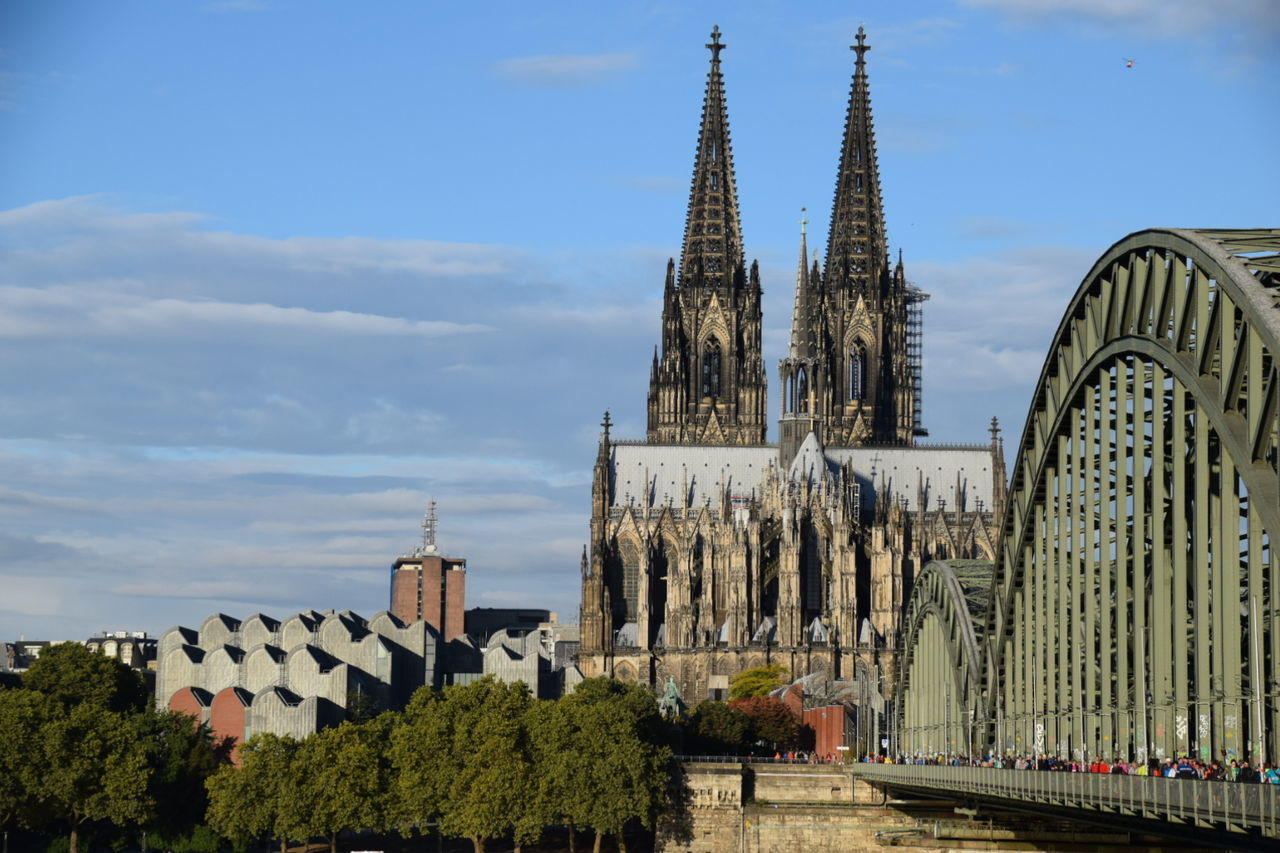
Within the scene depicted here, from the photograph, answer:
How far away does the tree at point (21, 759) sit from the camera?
103750mm

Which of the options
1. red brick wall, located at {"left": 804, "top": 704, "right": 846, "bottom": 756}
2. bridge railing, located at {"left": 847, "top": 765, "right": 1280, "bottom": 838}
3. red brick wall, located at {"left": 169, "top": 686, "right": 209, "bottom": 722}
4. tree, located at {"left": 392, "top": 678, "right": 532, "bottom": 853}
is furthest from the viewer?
red brick wall, located at {"left": 804, "top": 704, "right": 846, "bottom": 756}

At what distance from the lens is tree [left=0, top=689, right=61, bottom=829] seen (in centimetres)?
10375

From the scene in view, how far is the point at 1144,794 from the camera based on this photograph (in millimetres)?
45688

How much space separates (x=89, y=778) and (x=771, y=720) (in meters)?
46.0

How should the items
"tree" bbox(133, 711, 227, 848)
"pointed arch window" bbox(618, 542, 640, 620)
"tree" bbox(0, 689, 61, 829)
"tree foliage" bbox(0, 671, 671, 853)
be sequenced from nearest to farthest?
"tree foliage" bbox(0, 671, 671, 853) → "tree" bbox(0, 689, 61, 829) → "tree" bbox(133, 711, 227, 848) → "pointed arch window" bbox(618, 542, 640, 620)

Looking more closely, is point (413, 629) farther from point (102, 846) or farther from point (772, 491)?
point (102, 846)

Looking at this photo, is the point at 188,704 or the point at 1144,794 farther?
the point at 188,704

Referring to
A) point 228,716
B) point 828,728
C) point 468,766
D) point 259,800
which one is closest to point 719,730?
point 828,728

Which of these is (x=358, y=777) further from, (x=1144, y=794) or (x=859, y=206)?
(x=859, y=206)

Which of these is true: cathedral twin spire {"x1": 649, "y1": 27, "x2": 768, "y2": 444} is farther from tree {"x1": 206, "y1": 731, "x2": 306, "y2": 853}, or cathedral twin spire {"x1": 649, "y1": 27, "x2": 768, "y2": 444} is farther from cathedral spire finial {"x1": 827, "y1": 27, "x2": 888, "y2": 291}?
tree {"x1": 206, "y1": 731, "x2": 306, "y2": 853}

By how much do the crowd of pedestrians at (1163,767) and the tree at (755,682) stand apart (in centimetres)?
8335

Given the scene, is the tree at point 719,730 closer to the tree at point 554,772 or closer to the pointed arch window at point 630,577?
the tree at point 554,772

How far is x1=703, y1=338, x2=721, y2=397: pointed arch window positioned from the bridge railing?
111754mm

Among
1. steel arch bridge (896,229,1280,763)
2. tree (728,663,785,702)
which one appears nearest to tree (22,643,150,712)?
tree (728,663,785,702)
